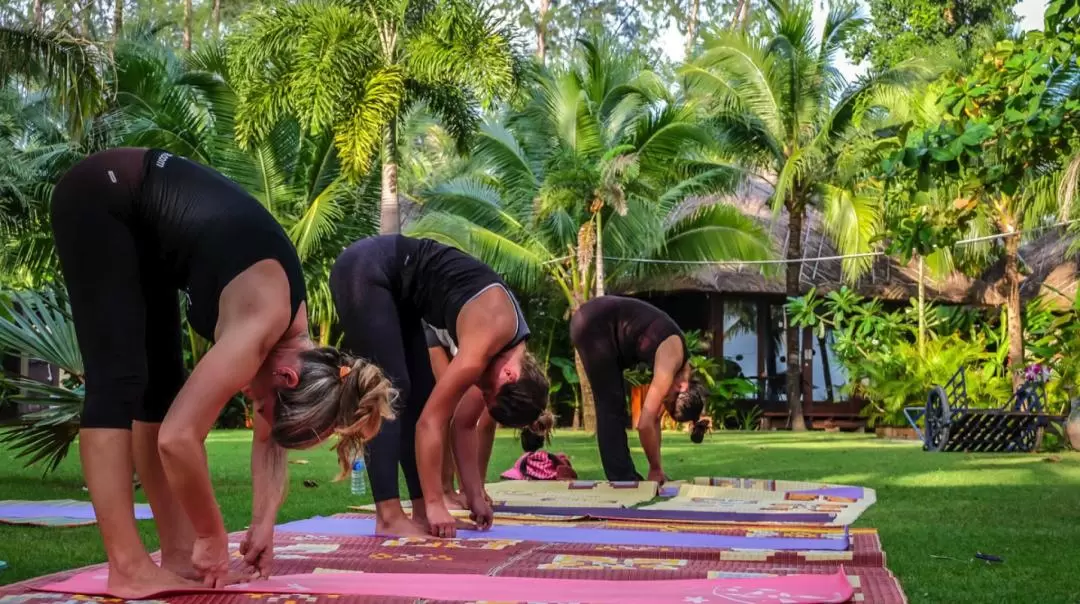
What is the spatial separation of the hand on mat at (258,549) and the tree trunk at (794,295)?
22340 millimetres

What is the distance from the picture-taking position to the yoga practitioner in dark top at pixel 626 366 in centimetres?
864

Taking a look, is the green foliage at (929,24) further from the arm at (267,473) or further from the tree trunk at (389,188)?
the arm at (267,473)

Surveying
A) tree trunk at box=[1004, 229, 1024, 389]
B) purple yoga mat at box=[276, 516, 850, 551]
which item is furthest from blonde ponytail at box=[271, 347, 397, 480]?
tree trunk at box=[1004, 229, 1024, 389]

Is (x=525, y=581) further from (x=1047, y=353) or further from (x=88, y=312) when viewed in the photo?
(x=1047, y=353)

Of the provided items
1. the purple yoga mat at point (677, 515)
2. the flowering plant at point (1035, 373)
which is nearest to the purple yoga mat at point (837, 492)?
the purple yoga mat at point (677, 515)

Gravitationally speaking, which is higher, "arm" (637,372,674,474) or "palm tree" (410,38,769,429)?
"palm tree" (410,38,769,429)

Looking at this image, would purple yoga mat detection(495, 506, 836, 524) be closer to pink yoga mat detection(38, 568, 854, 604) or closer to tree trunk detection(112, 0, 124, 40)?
pink yoga mat detection(38, 568, 854, 604)

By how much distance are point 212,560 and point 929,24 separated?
3074cm

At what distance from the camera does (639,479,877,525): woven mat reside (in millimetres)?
7034

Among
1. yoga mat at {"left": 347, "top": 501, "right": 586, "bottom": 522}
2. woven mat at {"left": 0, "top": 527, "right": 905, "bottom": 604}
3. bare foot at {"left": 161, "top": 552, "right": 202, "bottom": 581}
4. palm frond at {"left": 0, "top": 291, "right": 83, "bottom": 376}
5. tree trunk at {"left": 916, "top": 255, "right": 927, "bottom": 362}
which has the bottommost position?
yoga mat at {"left": 347, "top": 501, "right": 586, "bottom": 522}

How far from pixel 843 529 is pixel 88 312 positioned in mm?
3655

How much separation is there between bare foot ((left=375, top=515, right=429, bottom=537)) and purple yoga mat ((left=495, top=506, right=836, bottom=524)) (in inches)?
51.0

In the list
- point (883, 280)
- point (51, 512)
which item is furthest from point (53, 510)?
point (883, 280)

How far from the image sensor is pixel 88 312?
3.53m
